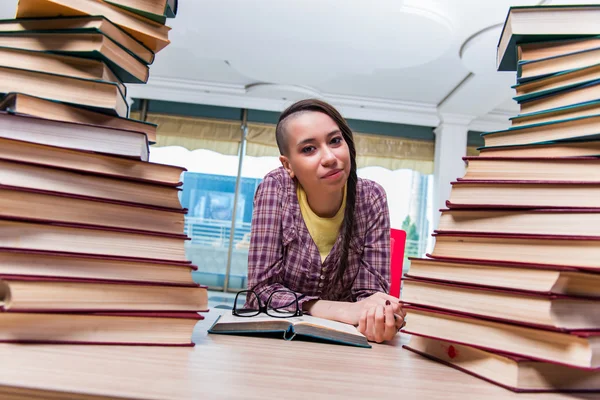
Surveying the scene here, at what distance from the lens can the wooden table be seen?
0.41 meters

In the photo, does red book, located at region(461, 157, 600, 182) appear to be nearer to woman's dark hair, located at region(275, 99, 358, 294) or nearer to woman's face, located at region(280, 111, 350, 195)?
woman's face, located at region(280, 111, 350, 195)

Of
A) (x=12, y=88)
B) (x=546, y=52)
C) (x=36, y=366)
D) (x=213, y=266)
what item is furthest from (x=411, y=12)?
(x=213, y=266)

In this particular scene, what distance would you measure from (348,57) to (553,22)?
4.16m

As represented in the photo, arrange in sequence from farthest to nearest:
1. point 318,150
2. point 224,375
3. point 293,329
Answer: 1. point 318,150
2. point 293,329
3. point 224,375

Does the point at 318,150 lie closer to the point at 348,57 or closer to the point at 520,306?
the point at 520,306

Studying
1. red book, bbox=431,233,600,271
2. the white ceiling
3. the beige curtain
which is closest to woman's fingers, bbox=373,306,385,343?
A: red book, bbox=431,233,600,271

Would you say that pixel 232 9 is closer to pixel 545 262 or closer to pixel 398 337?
pixel 398 337

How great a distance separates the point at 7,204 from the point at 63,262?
98 millimetres

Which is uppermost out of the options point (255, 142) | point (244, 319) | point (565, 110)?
point (255, 142)

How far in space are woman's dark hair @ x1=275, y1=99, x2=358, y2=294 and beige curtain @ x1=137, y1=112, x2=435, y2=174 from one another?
18.0ft

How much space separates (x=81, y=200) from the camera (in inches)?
22.9

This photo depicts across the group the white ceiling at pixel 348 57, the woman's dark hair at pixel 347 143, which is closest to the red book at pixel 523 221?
the woman's dark hair at pixel 347 143

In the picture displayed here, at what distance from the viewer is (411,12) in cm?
370

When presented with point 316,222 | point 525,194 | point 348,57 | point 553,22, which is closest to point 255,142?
point 348,57
